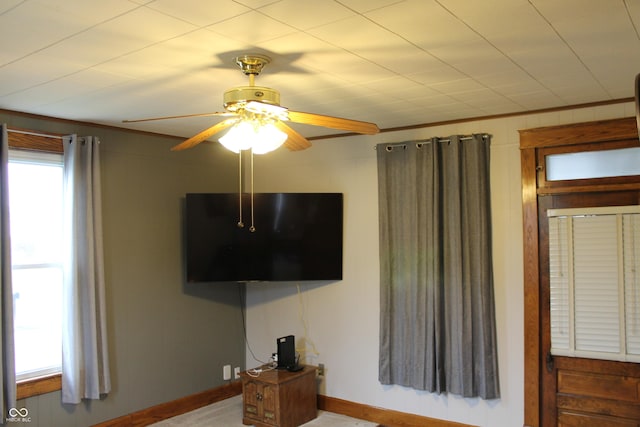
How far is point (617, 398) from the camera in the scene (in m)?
3.62

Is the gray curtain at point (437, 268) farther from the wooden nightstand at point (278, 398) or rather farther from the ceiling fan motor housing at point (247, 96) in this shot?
the ceiling fan motor housing at point (247, 96)

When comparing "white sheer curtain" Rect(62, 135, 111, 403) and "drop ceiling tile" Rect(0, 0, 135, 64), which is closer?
"drop ceiling tile" Rect(0, 0, 135, 64)

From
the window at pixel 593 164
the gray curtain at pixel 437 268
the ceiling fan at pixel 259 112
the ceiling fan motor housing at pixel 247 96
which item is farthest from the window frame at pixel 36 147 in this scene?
the window at pixel 593 164

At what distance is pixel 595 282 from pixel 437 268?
1.07 meters

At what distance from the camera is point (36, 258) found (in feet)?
12.9

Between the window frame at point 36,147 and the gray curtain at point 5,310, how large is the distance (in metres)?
0.15

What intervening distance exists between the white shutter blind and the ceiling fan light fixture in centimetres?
225

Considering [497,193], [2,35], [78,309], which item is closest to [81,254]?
[78,309]

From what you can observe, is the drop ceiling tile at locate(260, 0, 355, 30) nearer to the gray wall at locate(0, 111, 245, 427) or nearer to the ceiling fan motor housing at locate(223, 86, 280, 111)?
the ceiling fan motor housing at locate(223, 86, 280, 111)

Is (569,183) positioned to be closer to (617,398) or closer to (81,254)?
(617,398)

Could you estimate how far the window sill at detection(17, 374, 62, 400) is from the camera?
374 cm

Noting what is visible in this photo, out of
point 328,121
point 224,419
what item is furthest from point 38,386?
point 328,121

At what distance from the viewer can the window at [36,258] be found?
384cm

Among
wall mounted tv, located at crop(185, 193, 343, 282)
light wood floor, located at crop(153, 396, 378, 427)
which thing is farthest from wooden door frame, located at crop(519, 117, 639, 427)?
wall mounted tv, located at crop(185, 193, 343, 282)
